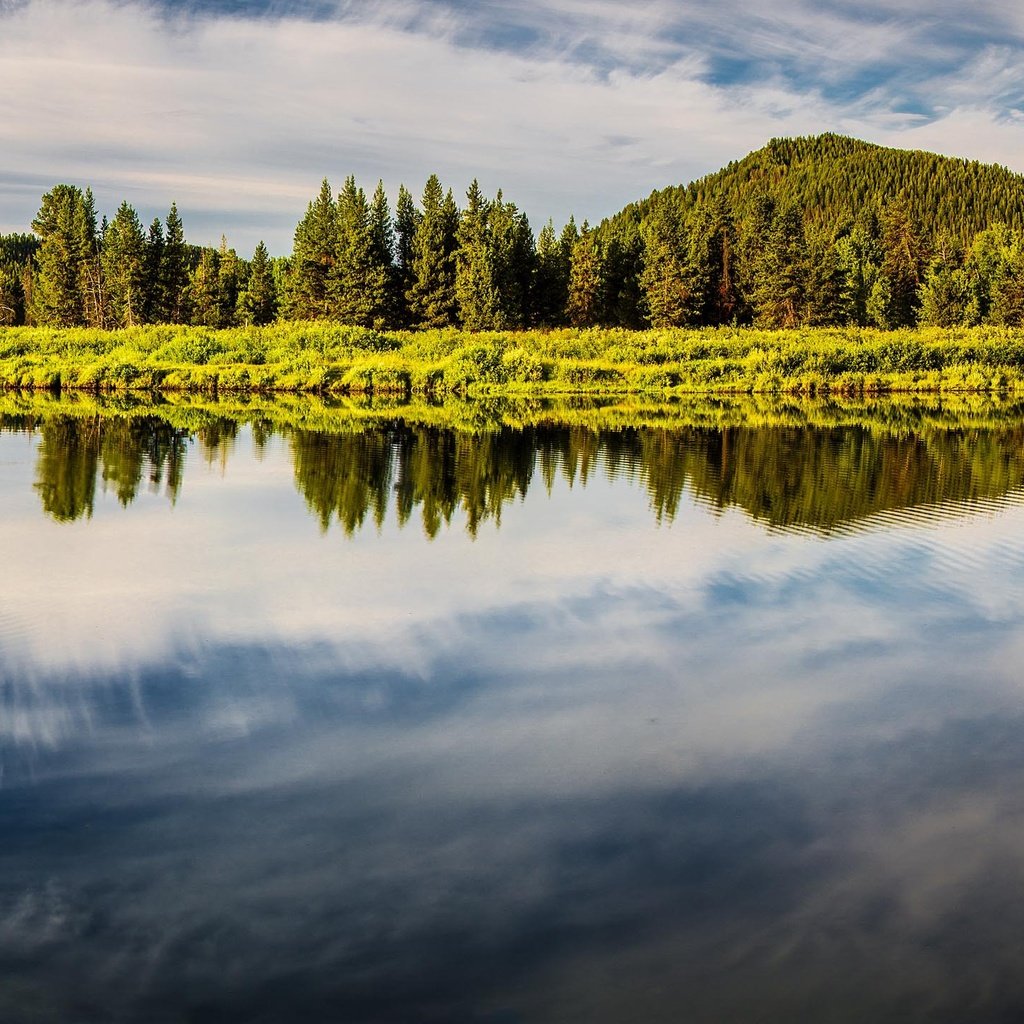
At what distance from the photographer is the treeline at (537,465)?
2017 cm

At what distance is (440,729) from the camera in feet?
29.0

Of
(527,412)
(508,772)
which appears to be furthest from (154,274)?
(508,772)

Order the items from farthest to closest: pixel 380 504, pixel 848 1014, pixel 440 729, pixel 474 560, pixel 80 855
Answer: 1. pixel 380 504
2. pixel 474 560
3. pixel 440 729
4. pixel 80 855
5. pixel 848 1014

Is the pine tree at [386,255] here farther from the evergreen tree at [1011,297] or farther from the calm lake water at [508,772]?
the calm lake water at [508,772]


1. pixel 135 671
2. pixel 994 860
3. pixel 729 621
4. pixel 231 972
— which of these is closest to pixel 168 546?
pixel 135 671

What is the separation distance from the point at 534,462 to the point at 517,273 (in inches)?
2584

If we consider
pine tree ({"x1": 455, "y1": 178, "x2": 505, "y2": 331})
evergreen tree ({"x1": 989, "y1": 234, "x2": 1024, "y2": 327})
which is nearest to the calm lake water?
pine tree ({"x1": 455, "y1": 178, "x2": 505, "y2": 331})

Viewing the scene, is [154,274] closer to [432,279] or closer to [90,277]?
[90,277]

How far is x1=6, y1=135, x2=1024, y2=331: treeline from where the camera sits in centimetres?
8450

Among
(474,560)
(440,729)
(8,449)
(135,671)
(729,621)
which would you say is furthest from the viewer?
(8,449)

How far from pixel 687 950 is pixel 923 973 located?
1.25 metres

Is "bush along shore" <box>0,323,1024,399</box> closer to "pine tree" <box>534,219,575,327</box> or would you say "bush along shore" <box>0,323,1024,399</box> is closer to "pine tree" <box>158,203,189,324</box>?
"pine tree" <box>534,219,575,327</box>

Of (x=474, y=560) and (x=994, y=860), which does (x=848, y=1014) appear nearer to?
(x=994, y=860)

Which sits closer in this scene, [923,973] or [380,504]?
[923,973]
